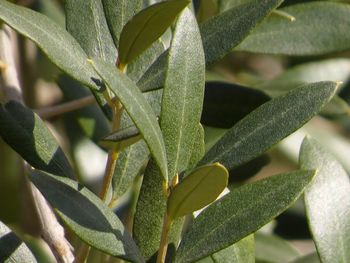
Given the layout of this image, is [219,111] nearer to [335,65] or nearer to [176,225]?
[176,225]

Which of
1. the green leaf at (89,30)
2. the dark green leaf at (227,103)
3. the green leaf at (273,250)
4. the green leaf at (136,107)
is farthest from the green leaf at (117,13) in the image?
the green leaf at (273,250)

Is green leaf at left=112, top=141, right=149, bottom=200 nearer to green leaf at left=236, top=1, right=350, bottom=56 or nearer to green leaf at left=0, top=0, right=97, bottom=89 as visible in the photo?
green leaf at left=0, top=0, right=97, bottom=89

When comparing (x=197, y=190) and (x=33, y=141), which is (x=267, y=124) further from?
(x=33, y=141)

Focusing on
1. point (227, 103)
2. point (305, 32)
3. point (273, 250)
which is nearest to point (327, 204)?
point (227, 103)

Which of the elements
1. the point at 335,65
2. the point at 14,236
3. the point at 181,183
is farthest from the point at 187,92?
the point at 335,65

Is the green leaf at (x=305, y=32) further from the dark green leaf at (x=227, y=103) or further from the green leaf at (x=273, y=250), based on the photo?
the green leaf at (x=273, y=250)
